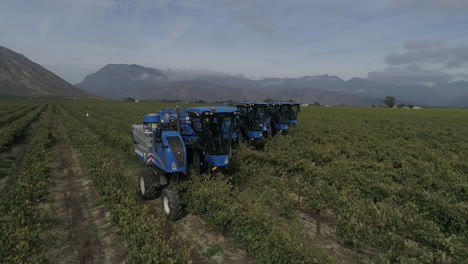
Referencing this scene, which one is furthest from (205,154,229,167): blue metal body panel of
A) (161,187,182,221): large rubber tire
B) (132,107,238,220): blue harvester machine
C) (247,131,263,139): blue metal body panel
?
(247,131,263,139): blue metal body panel

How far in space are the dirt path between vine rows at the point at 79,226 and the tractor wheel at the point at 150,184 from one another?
127 centimetres

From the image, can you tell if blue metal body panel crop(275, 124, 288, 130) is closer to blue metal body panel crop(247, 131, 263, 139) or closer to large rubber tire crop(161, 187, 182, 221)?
blue metal body panel crop(247, 131, 263, 139)

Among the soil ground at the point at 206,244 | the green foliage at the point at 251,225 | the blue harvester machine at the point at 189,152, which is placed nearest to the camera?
the green foliage at the point at 251,225

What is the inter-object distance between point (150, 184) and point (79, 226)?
2.26m

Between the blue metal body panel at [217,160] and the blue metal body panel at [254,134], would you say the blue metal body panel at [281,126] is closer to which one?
the blue metal body panel at [254,134]

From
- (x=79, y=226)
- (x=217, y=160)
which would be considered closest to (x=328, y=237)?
(x=217, y=160)

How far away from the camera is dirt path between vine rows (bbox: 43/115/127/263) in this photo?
20.1 ft

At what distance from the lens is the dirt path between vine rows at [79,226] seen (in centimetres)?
612

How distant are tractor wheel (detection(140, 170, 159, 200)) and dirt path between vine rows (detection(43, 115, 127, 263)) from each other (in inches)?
50.2

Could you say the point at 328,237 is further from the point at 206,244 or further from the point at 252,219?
the point at 206,244

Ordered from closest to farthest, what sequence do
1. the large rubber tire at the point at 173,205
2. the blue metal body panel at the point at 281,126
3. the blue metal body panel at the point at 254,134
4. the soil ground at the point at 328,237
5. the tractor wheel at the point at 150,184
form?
the soil ground at the point at 328,237 < the large rubber tire at the point at 173,205 < the tractor wheel at the point at 150,184 < the blue metal body panel at the point at 254,134 < the blue metal body panel at the point at 281,126

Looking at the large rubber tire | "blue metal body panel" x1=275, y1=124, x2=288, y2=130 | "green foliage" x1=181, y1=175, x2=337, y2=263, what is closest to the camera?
"green foliage" x1=181, y1=175, x2=337, y2=263

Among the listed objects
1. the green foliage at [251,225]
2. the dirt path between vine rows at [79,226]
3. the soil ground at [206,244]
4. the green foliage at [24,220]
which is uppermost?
the green foliage at [251,225]

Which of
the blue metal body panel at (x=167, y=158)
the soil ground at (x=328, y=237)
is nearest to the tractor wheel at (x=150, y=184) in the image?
the blue metal body panel at (x=167, y=158)
